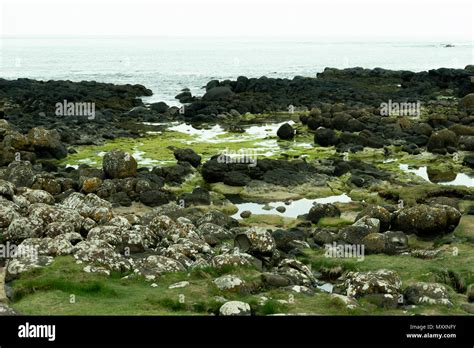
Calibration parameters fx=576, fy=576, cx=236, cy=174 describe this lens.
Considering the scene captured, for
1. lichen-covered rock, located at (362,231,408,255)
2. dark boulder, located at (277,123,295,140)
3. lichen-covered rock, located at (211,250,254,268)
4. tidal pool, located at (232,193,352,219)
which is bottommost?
tidal pool, located at (232,193,352,219)

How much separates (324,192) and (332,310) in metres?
15.9

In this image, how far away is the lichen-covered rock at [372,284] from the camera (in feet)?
44.8

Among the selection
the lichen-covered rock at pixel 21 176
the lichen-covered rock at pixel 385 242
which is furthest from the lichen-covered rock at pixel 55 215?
the lichen-covered rock at pixel 385 242

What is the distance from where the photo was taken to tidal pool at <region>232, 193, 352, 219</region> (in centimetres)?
2509

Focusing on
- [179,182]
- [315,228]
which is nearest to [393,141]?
[179,182]

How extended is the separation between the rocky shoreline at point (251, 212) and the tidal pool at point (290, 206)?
0.76 feet

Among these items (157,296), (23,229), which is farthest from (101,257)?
(23,229)

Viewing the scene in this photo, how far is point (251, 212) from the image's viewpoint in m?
24.8

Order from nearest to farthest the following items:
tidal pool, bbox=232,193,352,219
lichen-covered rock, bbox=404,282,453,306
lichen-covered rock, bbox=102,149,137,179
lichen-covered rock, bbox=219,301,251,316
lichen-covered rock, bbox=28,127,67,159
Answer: lichen-covered rock, bbox=219,301,251,316 → lichen-covered rock, bbox=404,282,453,306 → tidal pool, bbox=232,193,352,219 → lichen-covered rock, bbox=102,149,137,179 → lichen-covered rock, bbox=28,127,67,159

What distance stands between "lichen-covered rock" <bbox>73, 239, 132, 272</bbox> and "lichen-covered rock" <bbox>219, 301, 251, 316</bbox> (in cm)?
370

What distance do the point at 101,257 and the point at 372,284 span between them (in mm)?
6859

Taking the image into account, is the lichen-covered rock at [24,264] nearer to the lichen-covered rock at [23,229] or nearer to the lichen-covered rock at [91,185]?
the lichen-covered rock at [23,229]

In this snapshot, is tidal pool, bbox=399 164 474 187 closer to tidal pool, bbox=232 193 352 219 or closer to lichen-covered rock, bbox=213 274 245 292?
tidal pool, bbox=232 193 352 219

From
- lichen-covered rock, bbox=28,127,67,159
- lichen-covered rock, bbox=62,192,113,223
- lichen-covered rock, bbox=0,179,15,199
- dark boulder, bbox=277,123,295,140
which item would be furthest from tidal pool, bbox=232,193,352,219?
dark boulder, bbox=277,123,295,140
